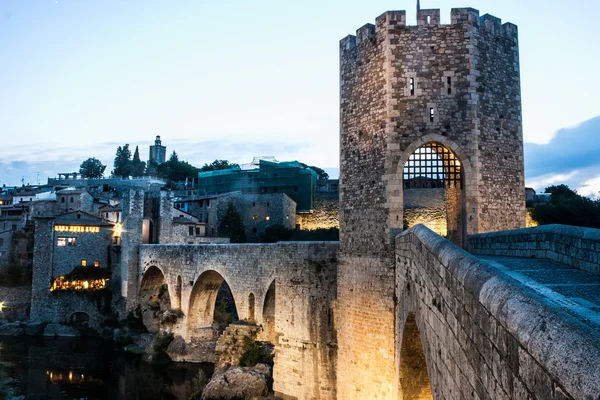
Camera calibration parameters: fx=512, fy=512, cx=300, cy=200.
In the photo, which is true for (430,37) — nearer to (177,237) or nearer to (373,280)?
(373,280)

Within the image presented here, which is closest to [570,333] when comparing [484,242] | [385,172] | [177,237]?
[484,242]

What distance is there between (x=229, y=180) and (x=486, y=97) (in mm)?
44735

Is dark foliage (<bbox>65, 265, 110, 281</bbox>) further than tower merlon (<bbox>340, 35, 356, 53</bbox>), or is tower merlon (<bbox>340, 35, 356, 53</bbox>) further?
dark foliage (<bbox>65, 265, 110, 281</bbox>)

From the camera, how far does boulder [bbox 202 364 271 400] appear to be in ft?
59.3

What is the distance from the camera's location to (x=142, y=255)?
3366cm

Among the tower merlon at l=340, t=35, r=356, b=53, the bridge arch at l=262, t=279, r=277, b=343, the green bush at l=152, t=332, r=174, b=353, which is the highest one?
the tower merlon at l=340, t=35, r=356, b=53

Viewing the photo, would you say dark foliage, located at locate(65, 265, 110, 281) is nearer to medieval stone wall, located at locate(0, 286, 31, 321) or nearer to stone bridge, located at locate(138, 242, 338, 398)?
medieval stone wall, located at locate(0, 286, 31, 321)

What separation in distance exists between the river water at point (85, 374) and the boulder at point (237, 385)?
4.35m

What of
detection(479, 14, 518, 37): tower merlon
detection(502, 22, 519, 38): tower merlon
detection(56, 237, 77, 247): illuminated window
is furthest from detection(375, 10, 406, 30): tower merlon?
detection(56, 237, 77, 247): illuminated window

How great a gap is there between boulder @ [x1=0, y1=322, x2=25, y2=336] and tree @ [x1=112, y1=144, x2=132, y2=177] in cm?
4552

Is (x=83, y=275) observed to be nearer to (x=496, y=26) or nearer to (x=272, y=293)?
(x=272, y=293)

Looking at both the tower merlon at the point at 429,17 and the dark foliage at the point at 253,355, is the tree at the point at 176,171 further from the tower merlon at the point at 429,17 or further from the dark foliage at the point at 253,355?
the tower merlon at the point at 429,17

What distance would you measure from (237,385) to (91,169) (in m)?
76.0

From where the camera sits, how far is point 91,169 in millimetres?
86062
